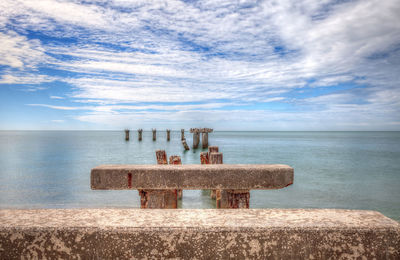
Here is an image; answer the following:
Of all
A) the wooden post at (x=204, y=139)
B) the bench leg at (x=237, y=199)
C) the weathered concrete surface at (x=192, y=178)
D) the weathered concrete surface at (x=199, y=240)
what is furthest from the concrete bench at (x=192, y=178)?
the wooden post at (x=204, y=139)

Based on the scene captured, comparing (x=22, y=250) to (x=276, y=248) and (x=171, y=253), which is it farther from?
(x=276, y=248)

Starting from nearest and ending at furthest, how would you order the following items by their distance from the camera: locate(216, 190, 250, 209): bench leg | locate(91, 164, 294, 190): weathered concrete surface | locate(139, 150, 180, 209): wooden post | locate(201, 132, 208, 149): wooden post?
1. locate(91, 164, 294, 190): weathered concrete surface
2. locate(216, 190, 250, 209): bench leg
3. locate(139, 150, 180, 209): wooden post
4. locate(201, 132, 208, 149): wooden post

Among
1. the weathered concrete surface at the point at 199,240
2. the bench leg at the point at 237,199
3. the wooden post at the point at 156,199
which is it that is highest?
the weathered concrete surface at the point at 199,240

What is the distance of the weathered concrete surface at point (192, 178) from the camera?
3146 mm

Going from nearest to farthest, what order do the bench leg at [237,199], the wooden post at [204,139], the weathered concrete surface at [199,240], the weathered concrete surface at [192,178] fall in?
1. the weathered concrete surface at [199,240]
2. the weathered concrete surface at [192,178]
3. the bench leg at [237,199]
4. the wooden post at [204,139]

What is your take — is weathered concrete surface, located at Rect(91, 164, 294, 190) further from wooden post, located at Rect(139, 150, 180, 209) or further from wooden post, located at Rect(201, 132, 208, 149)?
wooden post, located at Rect(201, 132, 208, 149)

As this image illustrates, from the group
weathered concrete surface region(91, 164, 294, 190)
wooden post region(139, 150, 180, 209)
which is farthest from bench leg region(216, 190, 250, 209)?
wooden post region(139, 150, 180, 209)

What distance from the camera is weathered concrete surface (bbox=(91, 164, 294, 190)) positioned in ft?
10.3

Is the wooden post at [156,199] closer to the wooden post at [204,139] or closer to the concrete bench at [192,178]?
the concrete bench at [192,178]

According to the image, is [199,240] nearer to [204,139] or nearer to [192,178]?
[192,178]

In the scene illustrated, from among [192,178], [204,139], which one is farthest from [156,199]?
[204,139]

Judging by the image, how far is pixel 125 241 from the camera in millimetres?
1332

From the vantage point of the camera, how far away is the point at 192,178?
10.4 feet

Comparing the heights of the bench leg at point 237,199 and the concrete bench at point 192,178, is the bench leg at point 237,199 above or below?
below
